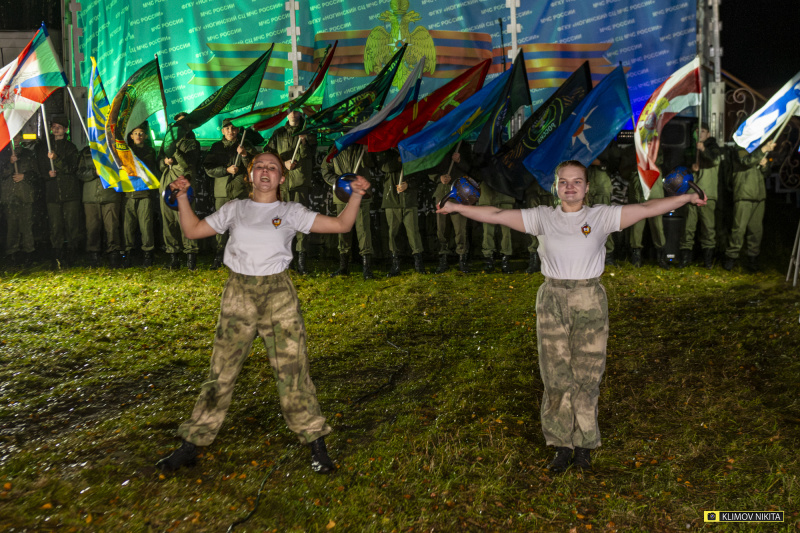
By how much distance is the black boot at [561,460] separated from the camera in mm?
4336

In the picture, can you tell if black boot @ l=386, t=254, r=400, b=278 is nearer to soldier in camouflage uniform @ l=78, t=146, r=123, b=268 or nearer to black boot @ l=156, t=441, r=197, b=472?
soldier in camouflage uniform @ l=78, t=146, r=123, b=268

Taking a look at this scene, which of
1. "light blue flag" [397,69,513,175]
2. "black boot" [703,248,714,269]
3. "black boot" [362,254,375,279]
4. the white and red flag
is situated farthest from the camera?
"black boot" [703,248,714,269]

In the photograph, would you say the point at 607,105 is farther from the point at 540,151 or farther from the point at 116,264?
the point at 116,264

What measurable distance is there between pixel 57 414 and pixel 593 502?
4.14 metres

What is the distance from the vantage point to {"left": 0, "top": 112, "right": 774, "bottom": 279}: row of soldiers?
10.9 m

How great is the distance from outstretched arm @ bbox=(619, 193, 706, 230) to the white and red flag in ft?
8.18

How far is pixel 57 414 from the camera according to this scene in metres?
5.31

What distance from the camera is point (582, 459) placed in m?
4.36

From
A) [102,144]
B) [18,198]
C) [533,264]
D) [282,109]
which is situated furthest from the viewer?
[18,198]

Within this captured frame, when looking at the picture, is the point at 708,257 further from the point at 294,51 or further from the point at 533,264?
the point at 294,51

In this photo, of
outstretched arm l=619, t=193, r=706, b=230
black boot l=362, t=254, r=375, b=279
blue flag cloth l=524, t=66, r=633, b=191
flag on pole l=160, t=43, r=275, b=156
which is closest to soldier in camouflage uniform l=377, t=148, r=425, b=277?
black boot l=362, t=254, r=375, b=279

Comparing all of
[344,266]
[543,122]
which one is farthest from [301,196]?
[543,122]

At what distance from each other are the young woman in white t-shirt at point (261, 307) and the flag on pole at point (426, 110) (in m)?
4.76

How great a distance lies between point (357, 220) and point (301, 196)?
130 centimetres
